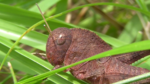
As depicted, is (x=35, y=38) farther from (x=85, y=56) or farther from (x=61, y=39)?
(x=85, y=56)

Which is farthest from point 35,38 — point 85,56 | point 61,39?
point 85,56

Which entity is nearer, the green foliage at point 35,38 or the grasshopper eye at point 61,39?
the green foliage at point 35,38

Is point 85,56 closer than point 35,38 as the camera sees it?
Yes

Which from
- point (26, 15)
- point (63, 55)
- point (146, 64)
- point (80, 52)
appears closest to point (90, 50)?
point (80, 52)

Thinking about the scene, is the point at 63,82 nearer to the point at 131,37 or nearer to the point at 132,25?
the point at 131,37

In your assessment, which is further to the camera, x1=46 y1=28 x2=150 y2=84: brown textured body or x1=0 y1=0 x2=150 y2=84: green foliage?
x1=46 y1=28 x2=150 y2=84: brown textured body

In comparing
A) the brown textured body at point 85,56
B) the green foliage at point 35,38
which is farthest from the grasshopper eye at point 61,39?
the green foliage at point 35,38

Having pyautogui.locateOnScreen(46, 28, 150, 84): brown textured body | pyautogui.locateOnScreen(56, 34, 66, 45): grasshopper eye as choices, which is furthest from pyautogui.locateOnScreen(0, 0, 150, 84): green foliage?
pyautogui.locateOnScreen(56, 34, 66, 45): grasshopper eye

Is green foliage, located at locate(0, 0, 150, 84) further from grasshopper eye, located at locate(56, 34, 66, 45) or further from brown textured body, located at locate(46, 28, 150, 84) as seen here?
grasshopper eye, located at locate(56, 34, 66, 45)

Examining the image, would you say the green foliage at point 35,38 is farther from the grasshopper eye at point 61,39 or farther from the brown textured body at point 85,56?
the grasshopper eye at point 61,39
